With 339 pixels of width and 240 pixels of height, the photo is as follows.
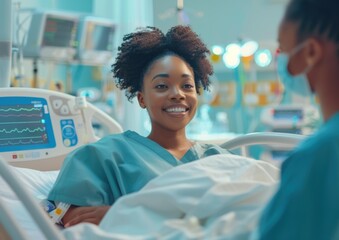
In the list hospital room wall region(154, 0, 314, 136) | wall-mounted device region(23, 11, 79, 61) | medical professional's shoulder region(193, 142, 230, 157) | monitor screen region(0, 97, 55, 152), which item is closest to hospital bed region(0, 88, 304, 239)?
monitor screen region(0, 97, 55, 152)

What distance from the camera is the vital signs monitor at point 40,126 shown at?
2.16m

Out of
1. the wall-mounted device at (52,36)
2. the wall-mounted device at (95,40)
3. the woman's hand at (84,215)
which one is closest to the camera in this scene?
the woman's hand at (84,215)

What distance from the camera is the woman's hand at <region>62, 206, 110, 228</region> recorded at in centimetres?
162

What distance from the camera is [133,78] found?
6.51ft

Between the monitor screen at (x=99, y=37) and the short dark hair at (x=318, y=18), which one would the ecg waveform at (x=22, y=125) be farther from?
the monitor screen at (x=99, y=37)

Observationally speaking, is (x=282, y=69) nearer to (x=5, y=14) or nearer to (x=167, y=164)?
(x=167, y=164)

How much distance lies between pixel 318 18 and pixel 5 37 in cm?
163

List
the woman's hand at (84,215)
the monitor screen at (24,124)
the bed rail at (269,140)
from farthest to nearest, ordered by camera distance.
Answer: the monitor screen at (24,124)
the bed rail at (269,140)
the woman's hand at (84,215)

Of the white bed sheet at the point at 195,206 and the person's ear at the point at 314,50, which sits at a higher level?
the person's ear at the point at 314,50

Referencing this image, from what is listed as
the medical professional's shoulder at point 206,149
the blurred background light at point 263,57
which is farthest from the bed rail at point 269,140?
the blurred background light at point 263,57

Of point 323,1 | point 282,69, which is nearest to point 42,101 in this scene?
point 282,69

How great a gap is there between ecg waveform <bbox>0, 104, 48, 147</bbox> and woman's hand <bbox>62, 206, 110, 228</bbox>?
0.59 meters

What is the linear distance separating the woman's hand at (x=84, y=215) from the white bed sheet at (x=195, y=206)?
0.26 metres

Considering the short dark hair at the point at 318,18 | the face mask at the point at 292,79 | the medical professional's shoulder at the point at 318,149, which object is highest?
the short dark hair at the point at 318,18
